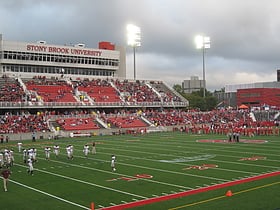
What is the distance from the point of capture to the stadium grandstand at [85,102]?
45.4 meters

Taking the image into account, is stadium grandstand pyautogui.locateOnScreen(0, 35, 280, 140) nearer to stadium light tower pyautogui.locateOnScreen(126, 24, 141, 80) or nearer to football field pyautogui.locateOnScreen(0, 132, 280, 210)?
stadium light tower pyautogui.locateOnScreen(126, 24, 141, 80)

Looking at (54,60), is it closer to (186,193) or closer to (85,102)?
(85,102)

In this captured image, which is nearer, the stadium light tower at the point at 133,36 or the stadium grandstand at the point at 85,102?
the stadium grandstand at the point at 85,102

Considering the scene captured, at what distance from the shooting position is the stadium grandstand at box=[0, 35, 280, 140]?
1789 inches

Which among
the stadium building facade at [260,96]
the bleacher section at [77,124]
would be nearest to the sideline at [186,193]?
the bleacher section at [77,124]

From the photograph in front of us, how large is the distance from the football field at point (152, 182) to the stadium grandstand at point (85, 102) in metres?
18.3

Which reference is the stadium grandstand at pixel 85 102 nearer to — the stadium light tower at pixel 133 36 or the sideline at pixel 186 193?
the stadium light tower at pixel 133 36

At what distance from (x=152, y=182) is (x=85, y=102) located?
125ft

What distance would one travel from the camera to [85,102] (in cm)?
Answer: 5338

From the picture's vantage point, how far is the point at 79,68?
64000 mm

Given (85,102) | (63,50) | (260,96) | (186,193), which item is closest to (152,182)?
(186,193)

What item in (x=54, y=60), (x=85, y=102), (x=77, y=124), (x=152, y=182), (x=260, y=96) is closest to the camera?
(x=152, y=182)

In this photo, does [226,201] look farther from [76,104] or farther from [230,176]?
[76,104]

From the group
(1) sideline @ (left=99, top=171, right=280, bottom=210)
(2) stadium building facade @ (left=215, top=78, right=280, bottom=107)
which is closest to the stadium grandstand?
(2) stadium building facade @ (left=215, top=78, right=280, bottom=107)
